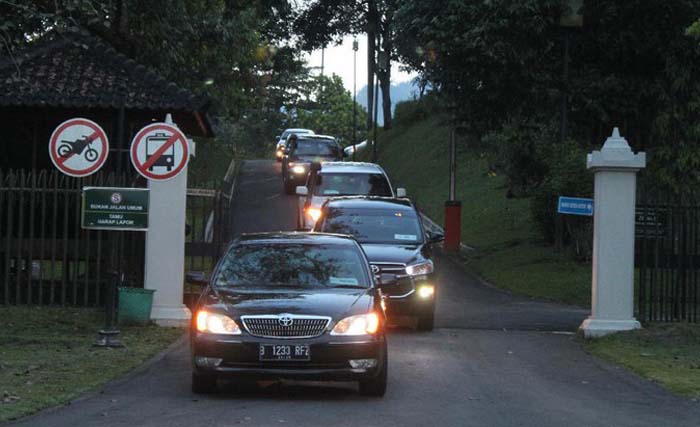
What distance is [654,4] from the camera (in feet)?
91.5

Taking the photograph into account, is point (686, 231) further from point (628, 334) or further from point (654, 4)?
point (654, 4)

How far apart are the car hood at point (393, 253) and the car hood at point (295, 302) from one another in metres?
5.76

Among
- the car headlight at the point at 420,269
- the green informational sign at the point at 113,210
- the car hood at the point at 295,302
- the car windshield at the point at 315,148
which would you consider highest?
the car windshield at the point at 315,148

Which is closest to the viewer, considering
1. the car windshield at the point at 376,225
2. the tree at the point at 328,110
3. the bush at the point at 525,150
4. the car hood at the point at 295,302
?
the car hood at the point at 295,302

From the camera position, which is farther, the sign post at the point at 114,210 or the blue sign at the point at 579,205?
the blue sign at the point at 579,205

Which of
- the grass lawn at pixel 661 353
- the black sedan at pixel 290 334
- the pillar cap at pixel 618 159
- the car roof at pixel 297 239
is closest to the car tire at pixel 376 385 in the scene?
the black sedan at pixel 290 334

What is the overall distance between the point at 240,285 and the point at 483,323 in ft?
26.8

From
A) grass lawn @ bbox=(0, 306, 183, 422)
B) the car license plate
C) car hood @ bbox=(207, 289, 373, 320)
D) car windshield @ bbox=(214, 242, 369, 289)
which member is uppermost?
car windshield @ bbox=(214, 242, 369, 289)

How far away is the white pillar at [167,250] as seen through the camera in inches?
729

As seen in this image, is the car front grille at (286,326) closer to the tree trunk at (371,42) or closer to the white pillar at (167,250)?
the white pillar at (167,250)

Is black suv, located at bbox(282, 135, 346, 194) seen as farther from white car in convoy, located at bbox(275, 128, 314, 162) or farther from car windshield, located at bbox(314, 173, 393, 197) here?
car windshield, located at bbox(314, 173, 393, 197)

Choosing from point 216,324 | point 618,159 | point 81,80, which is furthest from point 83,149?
point 618,159

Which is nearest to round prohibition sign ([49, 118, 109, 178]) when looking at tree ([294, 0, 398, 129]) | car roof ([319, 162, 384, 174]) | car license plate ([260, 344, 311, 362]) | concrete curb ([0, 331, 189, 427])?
concrete curb ([0, 331, 189, 427])

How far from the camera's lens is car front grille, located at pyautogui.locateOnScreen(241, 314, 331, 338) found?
11781 millimetres
